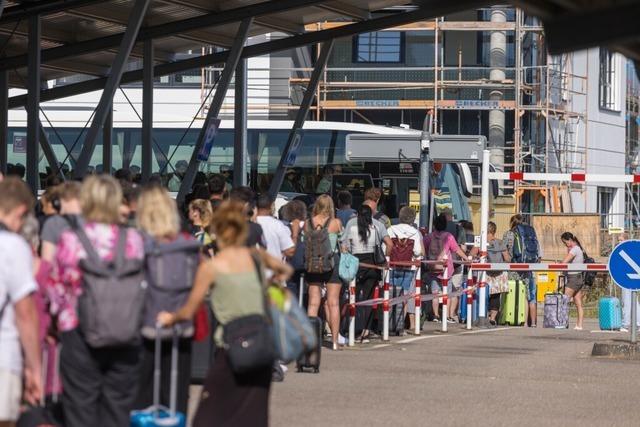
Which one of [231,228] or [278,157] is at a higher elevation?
[278,157]

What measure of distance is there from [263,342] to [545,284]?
24.5 metres

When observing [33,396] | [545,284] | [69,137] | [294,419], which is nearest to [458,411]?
[294,419]

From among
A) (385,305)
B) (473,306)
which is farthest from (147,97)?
(385,305)

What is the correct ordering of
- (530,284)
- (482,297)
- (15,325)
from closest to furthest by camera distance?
(15,325) < (482,297) < (530,284)

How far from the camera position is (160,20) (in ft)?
81.8

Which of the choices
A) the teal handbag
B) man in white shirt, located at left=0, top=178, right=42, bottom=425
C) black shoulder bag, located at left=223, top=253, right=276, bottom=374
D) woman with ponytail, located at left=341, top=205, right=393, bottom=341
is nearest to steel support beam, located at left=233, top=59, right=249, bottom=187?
woman with ponytail, located at left=341, top=205, right=393, bottom=341

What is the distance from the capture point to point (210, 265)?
887 cm

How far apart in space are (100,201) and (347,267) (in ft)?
32.7

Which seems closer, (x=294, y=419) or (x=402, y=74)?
(x=294, y=419)

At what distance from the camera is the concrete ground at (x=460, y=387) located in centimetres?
1271

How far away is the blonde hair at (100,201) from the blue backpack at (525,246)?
62.5ft

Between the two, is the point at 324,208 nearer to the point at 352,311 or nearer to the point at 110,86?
the point at 352,311

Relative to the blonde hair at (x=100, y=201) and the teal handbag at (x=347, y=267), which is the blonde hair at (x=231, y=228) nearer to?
the blonde hair at (x=100, y=201)

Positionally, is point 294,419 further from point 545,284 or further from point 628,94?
point 628,94
